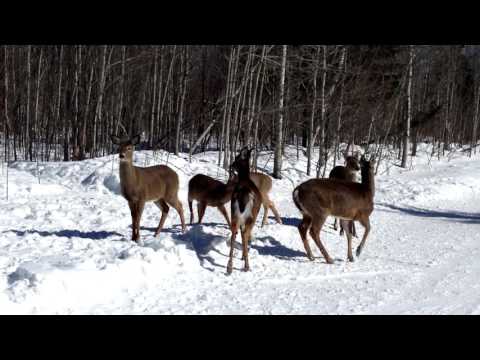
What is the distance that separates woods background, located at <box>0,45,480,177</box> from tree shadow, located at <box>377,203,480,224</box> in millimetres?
3837

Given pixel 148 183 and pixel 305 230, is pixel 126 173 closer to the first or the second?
pixel 148 183

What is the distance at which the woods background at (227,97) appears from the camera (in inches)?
806

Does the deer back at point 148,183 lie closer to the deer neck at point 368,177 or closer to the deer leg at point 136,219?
the deer leg at point 136,219

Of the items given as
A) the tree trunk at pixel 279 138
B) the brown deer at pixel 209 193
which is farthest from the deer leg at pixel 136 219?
the tree trunk at pixel 279 138

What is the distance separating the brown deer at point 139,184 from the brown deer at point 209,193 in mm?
769

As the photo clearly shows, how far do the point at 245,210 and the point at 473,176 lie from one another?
16936 millimetres

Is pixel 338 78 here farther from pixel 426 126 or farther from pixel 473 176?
pixel 426 126

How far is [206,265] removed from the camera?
7.88 m

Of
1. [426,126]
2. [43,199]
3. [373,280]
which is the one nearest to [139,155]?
[43,199]

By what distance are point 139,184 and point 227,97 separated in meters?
10.5

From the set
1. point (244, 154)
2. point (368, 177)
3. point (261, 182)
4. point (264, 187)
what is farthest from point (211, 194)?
point (368, 177)

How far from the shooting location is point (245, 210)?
7984 mm

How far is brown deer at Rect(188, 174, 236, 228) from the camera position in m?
10.7

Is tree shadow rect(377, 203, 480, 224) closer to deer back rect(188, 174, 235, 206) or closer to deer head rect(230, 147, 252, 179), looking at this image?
deer back rect(188, 174, 235, 206)
